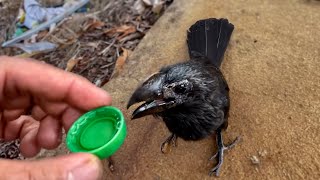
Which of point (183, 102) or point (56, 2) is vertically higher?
point (183, 102)

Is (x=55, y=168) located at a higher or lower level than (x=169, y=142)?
higher

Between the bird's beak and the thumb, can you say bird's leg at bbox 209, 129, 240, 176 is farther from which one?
the thumb

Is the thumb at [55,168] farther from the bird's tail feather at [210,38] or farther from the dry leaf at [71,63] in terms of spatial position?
the dry leaf at [71,63]

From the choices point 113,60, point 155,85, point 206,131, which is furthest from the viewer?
point 113,60

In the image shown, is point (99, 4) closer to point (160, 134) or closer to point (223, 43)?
point (223, 43)

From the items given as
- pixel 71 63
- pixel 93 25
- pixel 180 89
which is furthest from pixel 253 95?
pixel 93 25

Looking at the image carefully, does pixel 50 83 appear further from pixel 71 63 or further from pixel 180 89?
pixel 71 63

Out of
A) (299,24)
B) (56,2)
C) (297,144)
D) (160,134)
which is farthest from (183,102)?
(56,2)
